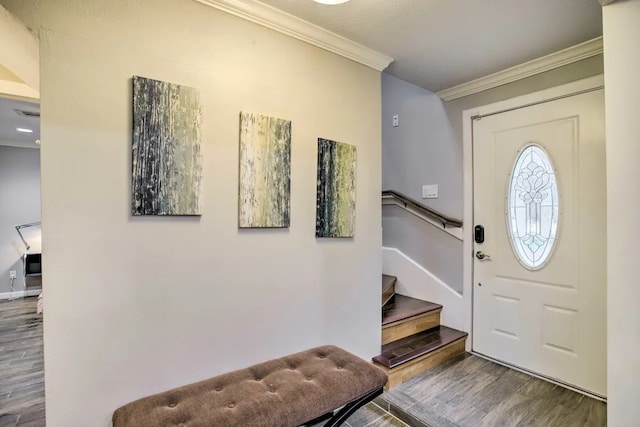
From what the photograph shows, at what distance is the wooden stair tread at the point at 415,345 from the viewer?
2221 millimetres

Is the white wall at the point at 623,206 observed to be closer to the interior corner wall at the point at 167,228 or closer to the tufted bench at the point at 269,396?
the tufted bench at the point at 269,396

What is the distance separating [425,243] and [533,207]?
3.13ft

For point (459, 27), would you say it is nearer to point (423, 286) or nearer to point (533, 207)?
point (533, 207)

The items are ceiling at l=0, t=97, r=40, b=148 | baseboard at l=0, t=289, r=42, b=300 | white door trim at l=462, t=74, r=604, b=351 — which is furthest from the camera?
baseboard at l=0, t=289, r=42, b=300

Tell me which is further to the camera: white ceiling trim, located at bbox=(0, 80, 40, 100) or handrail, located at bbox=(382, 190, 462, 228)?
handrail, located at bbox=(382, 190, 462, 228)

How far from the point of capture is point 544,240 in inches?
91.8

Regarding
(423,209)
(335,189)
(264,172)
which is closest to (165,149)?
(264,172)

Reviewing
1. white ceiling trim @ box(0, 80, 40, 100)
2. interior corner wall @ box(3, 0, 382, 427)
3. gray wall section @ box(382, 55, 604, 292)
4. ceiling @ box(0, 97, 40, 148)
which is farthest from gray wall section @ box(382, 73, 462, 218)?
ceiling @ box(0, 97, 40, 148)

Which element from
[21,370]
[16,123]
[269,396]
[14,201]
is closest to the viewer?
[269,396]

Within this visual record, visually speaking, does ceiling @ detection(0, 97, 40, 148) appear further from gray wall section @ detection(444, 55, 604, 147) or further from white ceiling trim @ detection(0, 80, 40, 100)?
gray wall section @ detection(444, 55, 604, 147)

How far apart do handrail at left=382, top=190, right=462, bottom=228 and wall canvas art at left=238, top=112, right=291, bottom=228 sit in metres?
1.65

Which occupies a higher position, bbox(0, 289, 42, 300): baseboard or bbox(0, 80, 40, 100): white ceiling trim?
bbox(0, 80, 40, 100): white ceiling trim

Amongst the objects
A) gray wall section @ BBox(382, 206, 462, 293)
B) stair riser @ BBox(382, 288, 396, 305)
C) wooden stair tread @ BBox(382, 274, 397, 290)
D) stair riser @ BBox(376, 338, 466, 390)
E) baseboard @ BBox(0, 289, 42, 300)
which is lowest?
baseboard @ BBox(0, 289, 42, 300)

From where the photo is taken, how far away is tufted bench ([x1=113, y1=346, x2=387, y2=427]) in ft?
3.95
